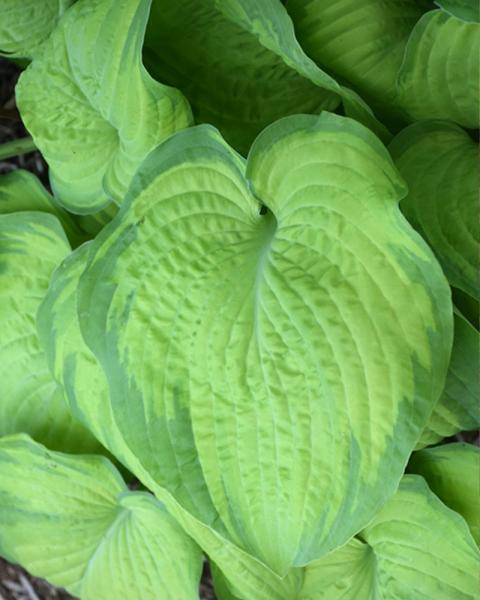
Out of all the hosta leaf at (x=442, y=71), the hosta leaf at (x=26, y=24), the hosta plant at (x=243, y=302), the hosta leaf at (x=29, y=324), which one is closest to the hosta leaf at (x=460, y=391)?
the hosta plant at (x=243, y=302)

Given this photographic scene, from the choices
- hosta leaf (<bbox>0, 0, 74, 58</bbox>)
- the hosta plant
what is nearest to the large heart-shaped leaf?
the hosta plant

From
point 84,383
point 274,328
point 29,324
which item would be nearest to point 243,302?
point 274,328

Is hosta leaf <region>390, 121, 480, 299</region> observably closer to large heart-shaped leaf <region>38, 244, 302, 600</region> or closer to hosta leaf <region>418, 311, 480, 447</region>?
hosta leaf <region>418, 311, 480, 447</region>

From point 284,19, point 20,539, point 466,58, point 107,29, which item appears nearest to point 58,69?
point 107,29

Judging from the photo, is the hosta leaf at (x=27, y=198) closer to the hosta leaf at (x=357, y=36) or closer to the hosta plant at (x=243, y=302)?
the hosta plant at (x=243, y=302)

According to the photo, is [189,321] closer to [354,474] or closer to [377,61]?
[354,474]
